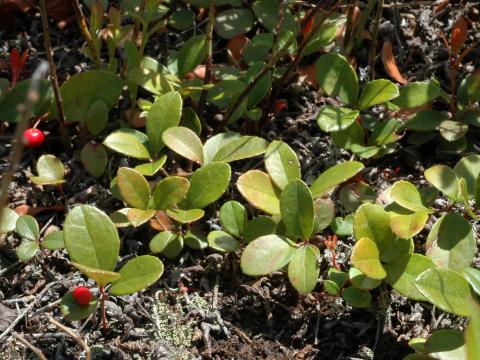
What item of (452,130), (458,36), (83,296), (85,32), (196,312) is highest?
(458,36)

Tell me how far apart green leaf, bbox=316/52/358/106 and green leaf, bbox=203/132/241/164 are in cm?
29

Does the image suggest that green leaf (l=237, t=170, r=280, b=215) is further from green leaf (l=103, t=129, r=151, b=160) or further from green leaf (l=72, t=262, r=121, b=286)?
green leaf (l=72, t=262, r=121, b=286)

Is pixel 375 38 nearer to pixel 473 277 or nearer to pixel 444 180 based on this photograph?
pixel 444 180

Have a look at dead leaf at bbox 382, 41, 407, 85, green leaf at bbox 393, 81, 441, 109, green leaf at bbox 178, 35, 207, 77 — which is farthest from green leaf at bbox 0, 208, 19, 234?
dead leaf at bbox 382, 41, 407, 85

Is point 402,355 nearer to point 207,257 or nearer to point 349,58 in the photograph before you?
point 207,257

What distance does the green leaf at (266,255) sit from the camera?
1612 mm

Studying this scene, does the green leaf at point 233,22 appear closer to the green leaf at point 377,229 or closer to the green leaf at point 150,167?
the green leaf at point 150,167

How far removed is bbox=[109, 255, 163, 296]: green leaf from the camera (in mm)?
1539

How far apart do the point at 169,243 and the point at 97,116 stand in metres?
0.44

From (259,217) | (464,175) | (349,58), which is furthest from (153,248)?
(349,58)

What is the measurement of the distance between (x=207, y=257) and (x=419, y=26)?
113 centimetres

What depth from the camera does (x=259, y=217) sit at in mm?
1753

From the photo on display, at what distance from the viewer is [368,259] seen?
1.58m

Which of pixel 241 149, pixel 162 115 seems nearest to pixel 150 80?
pixel 162 115
